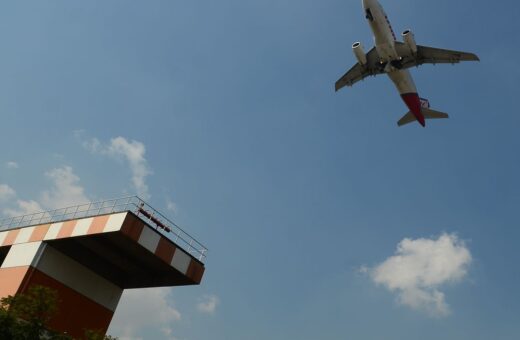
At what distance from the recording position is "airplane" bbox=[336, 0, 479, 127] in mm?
37656

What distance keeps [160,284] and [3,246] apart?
41.3 feet

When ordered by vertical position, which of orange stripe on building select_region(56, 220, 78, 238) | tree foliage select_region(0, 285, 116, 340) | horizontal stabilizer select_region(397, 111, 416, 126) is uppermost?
horizontal stabilizer select_region(397, 111, 416, 126)

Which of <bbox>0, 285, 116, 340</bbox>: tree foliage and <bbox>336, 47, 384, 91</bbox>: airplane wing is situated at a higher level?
<bbox>336, 47, 384, 91</bbox>: airplane wing

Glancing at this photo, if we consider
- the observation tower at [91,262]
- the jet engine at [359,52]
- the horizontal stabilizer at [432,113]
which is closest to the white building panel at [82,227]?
the observation tower at [91,262]

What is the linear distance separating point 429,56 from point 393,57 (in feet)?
11.1

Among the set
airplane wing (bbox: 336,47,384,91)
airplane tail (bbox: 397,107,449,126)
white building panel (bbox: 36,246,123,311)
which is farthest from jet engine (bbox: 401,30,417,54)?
white building panel (bbox: 36,246,123,311)

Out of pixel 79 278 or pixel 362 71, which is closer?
pixel 79 278

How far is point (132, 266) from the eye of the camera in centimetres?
3569

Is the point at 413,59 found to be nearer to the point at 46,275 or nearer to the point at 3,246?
the point at 46,275

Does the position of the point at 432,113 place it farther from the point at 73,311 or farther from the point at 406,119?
the point at 73,311

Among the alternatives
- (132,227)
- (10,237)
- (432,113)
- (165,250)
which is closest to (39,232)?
(10,237)

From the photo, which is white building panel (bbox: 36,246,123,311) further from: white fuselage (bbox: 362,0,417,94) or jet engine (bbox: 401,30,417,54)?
jet engine (bbox: 401,30,417,54)

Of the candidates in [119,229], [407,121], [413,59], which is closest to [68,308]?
[119,229]

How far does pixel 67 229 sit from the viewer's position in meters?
32.0
